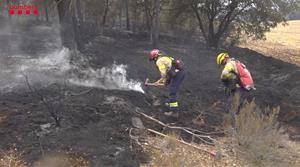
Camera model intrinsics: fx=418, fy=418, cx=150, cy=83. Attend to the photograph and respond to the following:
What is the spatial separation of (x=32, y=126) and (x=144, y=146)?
2018 mm

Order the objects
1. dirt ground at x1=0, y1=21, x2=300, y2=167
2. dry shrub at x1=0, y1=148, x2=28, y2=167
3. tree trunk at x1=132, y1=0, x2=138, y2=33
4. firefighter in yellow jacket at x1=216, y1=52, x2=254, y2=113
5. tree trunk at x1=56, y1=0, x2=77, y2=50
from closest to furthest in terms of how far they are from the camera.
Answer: dry shrub at x1=0, y1=148, x2=28, y2=167 < dirt ground at x1=0, y1=21, x2=300, y2=167 < firefighter in yellow jacket at x1=216, y1=52, x2=254, y2=113 < tree trunk at x1=56, y1=0, x2=77, y2=50 < tree trunk at x1=132, y1=0, x2=138, y2=33

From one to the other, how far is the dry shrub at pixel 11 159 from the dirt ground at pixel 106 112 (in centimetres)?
9

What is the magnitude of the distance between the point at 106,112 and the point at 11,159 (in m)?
2.58

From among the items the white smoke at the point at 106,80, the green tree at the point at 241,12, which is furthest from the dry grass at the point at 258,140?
the green tree at the point at 241,12

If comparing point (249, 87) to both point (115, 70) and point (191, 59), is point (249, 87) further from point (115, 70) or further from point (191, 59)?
point (191, 59)

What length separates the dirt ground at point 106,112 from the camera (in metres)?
6.86

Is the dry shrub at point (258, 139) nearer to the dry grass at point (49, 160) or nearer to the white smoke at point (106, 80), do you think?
the dry grass at point (49, 160)

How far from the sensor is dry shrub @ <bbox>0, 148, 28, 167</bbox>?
6234 mm

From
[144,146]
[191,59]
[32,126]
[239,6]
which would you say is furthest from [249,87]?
[239,6]

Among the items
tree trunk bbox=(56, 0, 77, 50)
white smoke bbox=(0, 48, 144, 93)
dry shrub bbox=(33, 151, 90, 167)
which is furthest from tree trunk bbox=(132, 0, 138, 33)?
dry shrub bbox=(33, 151, 90, 167)

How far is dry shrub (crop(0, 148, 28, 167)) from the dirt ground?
90 millimetres

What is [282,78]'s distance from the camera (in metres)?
14.9

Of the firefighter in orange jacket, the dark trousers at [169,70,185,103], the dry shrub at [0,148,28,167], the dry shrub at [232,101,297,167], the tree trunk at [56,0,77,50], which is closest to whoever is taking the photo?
the dry shrub at [0,148,28,167]

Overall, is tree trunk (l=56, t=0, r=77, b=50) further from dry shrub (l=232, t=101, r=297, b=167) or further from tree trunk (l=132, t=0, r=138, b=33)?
tree trunk (l=132, t=0, r=138, b=33)
